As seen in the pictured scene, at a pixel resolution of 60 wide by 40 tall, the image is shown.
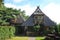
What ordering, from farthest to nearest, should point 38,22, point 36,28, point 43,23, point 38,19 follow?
point 38,19 < point 38,22 < point 43,23 < point 36,28

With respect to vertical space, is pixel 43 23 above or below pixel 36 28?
above

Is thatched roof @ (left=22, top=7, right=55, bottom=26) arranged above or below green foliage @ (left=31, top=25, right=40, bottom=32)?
above

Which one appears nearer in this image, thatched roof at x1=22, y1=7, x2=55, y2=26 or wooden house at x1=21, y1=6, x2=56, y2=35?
wooden house at x1=21, y1=6, x2=56, y2=35

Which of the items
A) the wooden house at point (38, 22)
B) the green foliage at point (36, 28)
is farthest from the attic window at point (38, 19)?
the green foliage at point (36, 28)

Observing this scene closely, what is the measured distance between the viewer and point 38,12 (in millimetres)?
52344

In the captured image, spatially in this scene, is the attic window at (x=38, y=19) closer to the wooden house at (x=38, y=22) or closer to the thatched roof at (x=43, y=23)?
the wooden house at (x=38, y=22)

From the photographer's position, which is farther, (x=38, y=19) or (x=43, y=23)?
(x=38, y=19)

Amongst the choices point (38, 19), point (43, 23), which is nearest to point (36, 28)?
point (43, 23)

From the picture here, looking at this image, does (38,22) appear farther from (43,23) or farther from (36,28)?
(36,28)

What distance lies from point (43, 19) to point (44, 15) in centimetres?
108

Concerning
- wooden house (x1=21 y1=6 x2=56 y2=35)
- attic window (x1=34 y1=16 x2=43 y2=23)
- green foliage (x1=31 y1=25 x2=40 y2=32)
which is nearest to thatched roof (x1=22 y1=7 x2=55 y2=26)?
wooden house (x1=21 y1=6 x2=56 y2=35)

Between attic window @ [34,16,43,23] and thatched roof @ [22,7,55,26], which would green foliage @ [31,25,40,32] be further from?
attic window @ [34,16,43,23]

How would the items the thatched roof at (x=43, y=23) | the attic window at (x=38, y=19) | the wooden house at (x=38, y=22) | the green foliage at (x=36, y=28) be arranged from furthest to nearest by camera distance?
the attic window at (x=38, y=19)
the thatched roof at (x=43, y=23)
the wooden house at (x=38, y=22)
the green foliage at (x=36, y=28)

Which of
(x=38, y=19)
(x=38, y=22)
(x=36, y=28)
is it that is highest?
(x=38, y=19)
